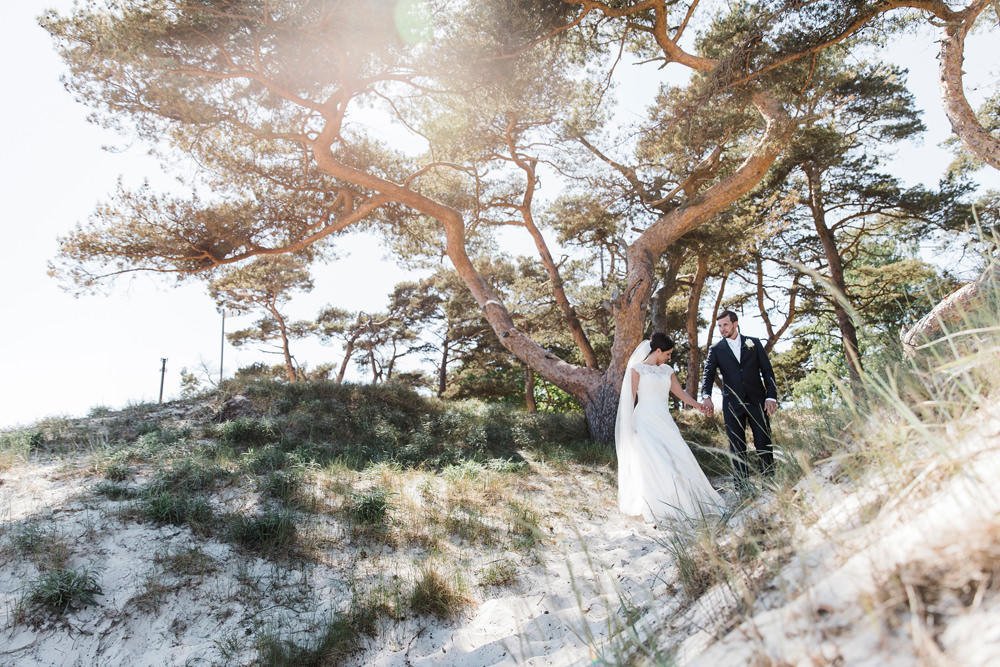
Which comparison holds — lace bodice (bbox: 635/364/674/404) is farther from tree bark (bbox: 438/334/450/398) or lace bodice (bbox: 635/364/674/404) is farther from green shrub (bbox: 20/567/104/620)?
tree bark (bbox: 438/334/450/398)

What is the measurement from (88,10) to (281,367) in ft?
53.5

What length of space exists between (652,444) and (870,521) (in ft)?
13.4

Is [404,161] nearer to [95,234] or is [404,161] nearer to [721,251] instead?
[95,234]

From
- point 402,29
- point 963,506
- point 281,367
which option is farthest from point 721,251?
point 281,367

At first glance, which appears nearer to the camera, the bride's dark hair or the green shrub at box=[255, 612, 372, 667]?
the green shrub at box=[255, 612, 372, 667]

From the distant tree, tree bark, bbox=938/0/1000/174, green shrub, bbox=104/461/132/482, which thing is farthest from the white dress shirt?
the distant tree

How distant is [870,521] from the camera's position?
1670 millimetres

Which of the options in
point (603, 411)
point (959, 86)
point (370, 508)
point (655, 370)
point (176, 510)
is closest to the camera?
point (176, 510)

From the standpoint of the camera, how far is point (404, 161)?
37.4 feet

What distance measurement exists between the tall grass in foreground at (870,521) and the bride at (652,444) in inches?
98.8

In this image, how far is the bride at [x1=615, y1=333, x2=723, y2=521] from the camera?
542cm

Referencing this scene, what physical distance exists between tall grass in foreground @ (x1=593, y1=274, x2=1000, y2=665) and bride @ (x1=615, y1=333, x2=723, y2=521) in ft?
8.23

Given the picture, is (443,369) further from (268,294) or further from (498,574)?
(498,574)

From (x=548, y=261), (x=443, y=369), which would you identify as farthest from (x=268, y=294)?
(x=548, y=261)
